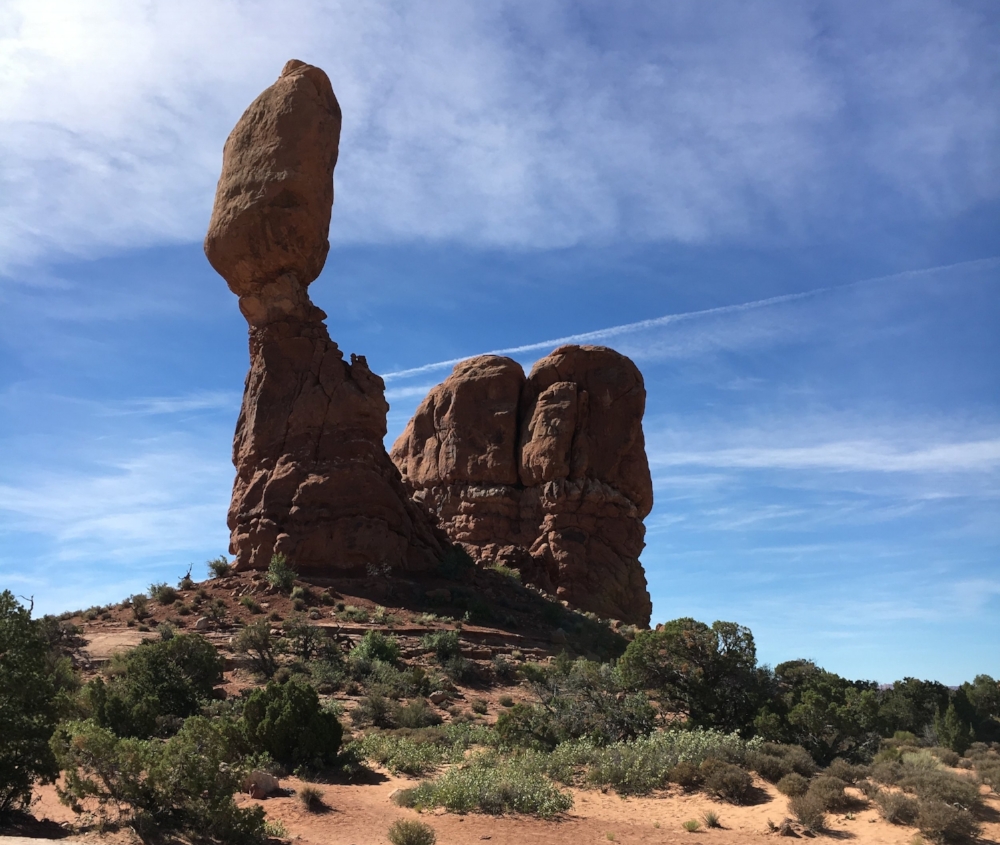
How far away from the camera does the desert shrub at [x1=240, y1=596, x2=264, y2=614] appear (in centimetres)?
2691

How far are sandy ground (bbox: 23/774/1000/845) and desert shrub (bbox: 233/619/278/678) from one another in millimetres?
7911

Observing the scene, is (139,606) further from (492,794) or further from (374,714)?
(492,794)

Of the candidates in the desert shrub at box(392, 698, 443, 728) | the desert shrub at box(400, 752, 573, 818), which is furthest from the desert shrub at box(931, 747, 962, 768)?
the desert shrub at box(392, 698, 443, 728)

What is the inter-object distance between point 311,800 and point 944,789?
9.66 m

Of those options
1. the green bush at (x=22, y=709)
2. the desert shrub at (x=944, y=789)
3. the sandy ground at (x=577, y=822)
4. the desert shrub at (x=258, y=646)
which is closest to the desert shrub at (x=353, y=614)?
the desert shrub at (x=258, y=646)

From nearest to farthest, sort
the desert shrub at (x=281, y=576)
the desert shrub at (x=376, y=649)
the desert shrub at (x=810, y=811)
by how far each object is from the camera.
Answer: the desert shrub at (x=810, y=811) < the desert shrub at (x=376, y=649) < the desert shrub at (x=281, y=576)

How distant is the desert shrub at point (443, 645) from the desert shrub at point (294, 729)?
9.09 metres

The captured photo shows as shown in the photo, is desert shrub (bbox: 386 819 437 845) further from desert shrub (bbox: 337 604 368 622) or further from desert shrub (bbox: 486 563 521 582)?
desert shrub (bbox: 486 563 521 582)

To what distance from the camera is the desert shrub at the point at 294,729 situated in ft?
48.9

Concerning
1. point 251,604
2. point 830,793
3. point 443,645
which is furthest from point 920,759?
point 251,604

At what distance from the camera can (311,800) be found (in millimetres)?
12594

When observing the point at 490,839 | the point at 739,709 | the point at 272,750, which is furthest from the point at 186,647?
the point at 739,709

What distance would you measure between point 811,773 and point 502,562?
26.9m

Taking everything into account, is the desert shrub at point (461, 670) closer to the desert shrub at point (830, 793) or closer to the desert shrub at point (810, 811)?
the desert shrub at point (830, 793)
